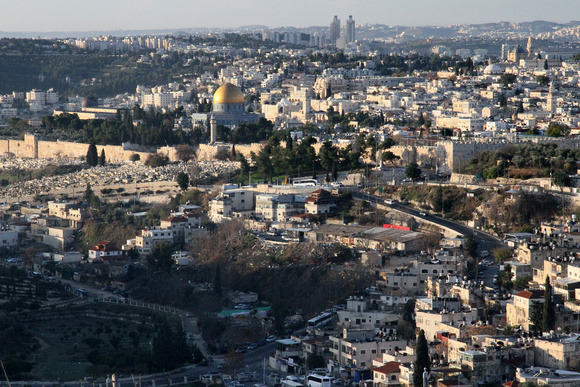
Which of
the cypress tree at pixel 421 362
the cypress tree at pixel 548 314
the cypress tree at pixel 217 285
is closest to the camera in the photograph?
the cypress tree at pixel 421 362

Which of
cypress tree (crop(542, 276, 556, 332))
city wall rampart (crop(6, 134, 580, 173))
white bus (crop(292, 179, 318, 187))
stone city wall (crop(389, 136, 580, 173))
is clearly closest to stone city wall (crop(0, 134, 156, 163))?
city wall rampart (crop(6, 134, 580, 173))

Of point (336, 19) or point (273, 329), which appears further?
point (336, 19)

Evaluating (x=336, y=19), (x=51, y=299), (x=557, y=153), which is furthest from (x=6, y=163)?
(x=336, y=19)

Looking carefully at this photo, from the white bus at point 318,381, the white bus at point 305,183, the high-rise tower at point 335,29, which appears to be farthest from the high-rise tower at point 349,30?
the white bus at point 318,381

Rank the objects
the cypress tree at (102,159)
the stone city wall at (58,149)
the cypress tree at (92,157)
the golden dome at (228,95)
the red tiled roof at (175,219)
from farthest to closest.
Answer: the golden dome at (228,95), the stone city wall at (58,149), the cypress tree at (92,157), the cypress tree at (102,159), the red tiled roof at (175,219)

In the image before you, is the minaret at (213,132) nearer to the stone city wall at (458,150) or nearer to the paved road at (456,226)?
the stone city wall at (458,150)

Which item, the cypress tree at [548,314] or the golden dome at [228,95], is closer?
the cypress tree at [548,314]

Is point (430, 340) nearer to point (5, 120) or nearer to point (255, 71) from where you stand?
point (5, 120)

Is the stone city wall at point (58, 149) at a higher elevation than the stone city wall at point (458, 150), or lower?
lower
